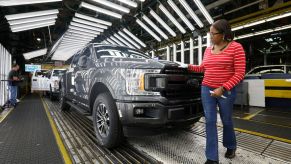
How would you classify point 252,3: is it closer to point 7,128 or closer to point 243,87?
point 243,87

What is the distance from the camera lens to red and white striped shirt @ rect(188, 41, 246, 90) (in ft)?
7.16

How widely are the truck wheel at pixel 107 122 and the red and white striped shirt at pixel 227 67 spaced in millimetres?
1286

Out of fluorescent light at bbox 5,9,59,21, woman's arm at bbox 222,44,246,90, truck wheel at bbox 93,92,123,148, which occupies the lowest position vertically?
truck wheel at bbox 93,92,123,148

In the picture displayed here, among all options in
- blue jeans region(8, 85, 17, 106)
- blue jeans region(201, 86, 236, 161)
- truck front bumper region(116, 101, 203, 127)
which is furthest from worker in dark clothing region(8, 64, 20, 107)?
blue jeans region(201, 86, 236, 161)

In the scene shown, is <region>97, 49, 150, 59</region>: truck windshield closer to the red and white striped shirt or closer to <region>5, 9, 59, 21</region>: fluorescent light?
the red and white striped shirt

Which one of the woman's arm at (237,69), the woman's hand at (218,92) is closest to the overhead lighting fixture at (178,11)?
the woman's arm at (237,69)

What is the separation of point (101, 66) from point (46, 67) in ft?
78.2

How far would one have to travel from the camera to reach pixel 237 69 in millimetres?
2199

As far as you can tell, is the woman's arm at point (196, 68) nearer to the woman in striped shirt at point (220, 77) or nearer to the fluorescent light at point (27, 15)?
the woman in striped shirt at point (220, 77)

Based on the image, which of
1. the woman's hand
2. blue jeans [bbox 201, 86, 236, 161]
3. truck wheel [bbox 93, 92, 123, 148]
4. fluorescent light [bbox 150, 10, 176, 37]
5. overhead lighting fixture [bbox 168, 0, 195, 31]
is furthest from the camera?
fluorescent light [bbox 150, 10, 176, 37]

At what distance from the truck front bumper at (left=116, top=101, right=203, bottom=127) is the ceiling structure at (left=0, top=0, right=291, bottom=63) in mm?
4776

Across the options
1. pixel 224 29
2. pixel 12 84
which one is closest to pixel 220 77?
pixel 224 29

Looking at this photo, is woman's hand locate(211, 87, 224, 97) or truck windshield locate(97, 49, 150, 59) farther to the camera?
truck windshield locate(97, 49, 150, 59)

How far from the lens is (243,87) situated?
7.62 m
